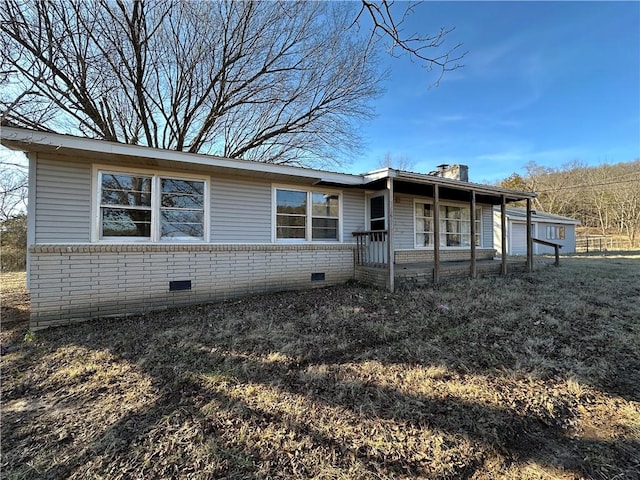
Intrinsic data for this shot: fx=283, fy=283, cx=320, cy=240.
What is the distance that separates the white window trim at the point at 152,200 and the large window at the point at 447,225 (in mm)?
6268

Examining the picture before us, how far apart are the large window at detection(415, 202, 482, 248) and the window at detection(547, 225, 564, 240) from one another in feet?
47.6

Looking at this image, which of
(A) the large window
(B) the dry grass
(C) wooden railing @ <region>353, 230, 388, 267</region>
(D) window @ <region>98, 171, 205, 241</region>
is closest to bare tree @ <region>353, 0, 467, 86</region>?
(B) the dry grass

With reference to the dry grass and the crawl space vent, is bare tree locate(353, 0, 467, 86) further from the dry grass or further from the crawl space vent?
the crawl space vent

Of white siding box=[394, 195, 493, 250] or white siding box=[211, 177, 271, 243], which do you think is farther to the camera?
white siding box=[394, 195, 493, 250]

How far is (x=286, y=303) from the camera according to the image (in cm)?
568

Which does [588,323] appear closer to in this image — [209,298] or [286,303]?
[286,303]

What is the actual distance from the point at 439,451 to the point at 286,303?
157 inches

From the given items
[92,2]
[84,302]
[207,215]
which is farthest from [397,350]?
[92,2]

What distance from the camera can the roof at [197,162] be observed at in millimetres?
4221

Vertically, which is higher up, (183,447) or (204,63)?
(204,63)

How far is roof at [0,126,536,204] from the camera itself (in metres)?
4.22

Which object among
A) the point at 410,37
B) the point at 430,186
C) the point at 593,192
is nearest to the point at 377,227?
the point at 430,186

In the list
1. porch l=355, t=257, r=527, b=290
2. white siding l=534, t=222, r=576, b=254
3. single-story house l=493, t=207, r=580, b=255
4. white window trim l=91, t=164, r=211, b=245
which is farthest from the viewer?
white siding l=534, t=222, r=576, b=254

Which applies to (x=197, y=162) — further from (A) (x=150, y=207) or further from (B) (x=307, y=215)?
(B) (x=307, y=215)
